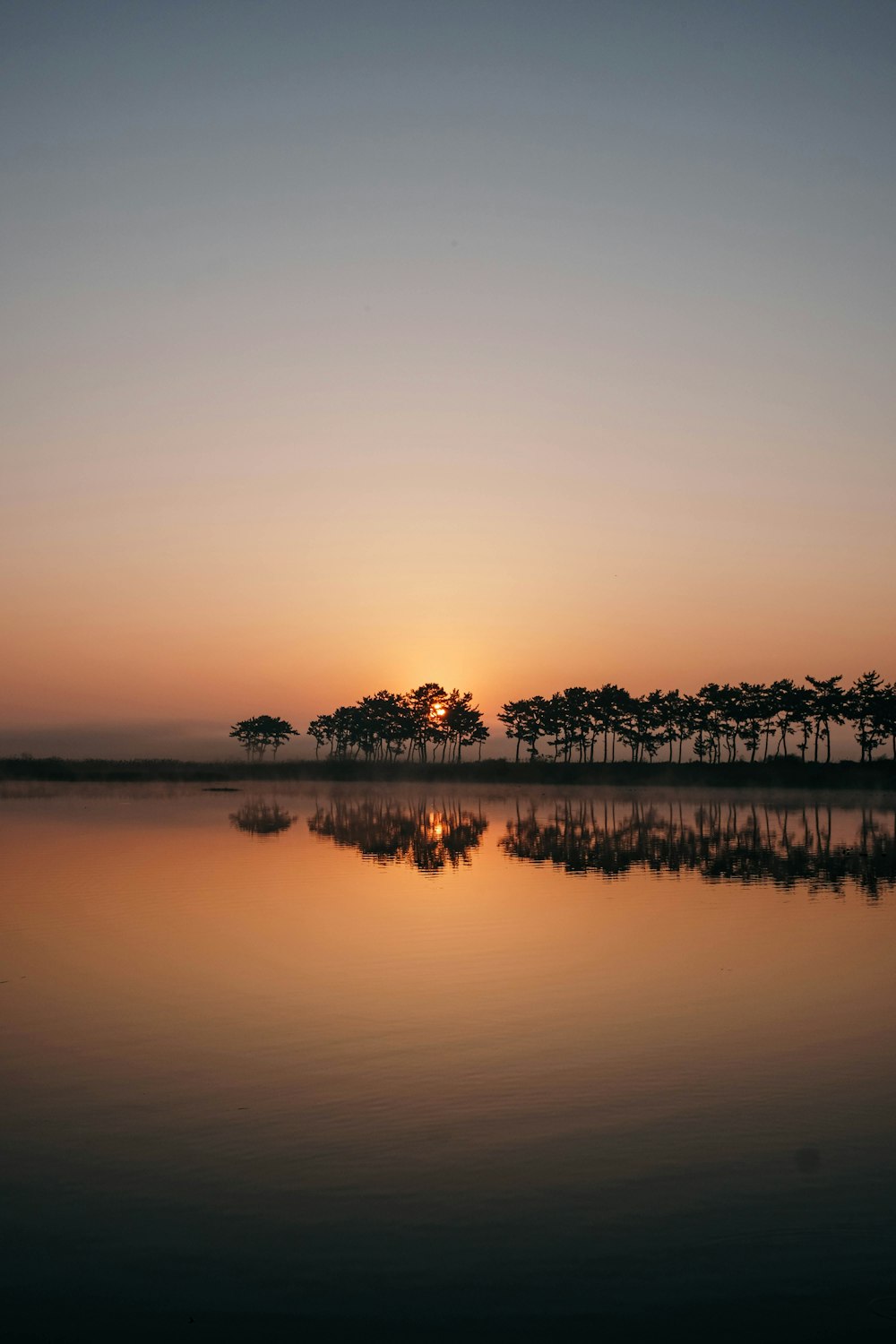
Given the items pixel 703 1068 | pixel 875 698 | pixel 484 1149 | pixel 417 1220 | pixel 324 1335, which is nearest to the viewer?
pixel 324 1335

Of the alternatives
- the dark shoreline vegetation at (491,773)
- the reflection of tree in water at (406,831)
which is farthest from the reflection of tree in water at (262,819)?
the dark shoreline vegetation at (491,773)

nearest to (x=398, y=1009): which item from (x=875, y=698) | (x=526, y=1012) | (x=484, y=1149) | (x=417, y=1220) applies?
(x=526, y=1012)

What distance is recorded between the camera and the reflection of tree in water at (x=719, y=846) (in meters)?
36.2

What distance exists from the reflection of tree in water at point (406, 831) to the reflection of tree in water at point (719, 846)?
2.60 meters

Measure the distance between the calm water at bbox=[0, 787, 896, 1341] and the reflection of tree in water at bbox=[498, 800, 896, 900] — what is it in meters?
7.42

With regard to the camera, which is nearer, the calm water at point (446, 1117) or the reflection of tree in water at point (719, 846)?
the calm water at point (446, 1117)

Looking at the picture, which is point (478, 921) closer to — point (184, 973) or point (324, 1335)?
point (184, 973)

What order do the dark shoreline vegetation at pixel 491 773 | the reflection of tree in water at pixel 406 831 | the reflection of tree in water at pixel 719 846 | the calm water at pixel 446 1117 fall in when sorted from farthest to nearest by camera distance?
the dark shoreline vegetation at pixel 491 773 → the reflection of tree in water at pixel 406 831 → the reflection of tree in water at pixel 719 846 → the calm water at pixel 446 1117

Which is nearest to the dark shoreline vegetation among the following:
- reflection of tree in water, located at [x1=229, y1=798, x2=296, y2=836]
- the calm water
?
reflection of tree in water, located at [x1=229, y1=798, x2=296, y2=836]

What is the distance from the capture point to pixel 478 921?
84.1 ft

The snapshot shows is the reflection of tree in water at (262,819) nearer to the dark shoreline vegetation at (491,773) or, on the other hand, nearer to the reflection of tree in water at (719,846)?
the reflection of tree in water at (719,846)

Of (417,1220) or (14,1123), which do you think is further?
(14,1123)

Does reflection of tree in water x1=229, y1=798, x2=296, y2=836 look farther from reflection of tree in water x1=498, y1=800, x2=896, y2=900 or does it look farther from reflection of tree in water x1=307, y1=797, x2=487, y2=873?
reflection of tree in water x1=498, y1=800, x2=896, y2=900

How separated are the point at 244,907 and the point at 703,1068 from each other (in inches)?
629
